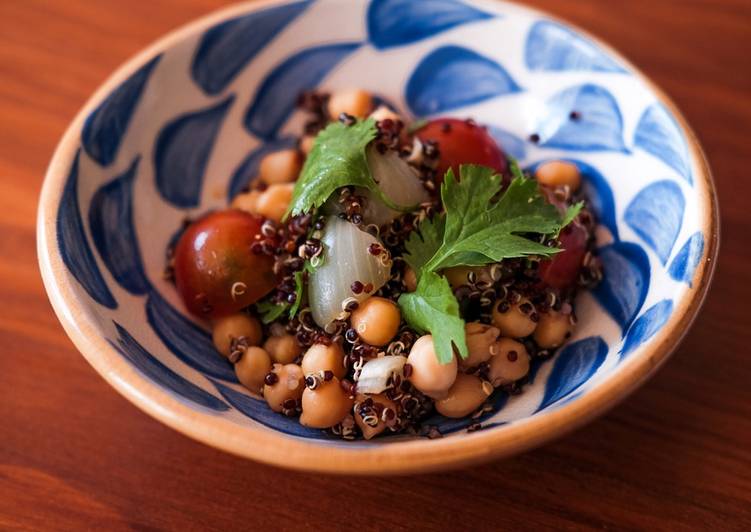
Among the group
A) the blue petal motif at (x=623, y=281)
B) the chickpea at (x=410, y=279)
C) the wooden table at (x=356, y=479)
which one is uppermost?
the chickpea at (x=410, y=279)

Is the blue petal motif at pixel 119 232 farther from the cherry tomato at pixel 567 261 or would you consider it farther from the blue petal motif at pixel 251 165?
the cherry tomato at pixel 567 261

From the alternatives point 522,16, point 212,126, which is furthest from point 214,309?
point 522,16

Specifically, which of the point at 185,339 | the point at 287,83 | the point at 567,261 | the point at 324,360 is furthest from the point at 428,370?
the point at 287,83

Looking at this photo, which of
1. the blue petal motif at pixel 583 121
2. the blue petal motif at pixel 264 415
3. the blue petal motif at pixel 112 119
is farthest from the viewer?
the blue petal motif at pixel 583 121

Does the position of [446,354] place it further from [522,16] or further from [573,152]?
[522,16]

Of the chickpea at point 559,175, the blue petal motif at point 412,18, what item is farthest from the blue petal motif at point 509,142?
the blue petal motif at point 412,18

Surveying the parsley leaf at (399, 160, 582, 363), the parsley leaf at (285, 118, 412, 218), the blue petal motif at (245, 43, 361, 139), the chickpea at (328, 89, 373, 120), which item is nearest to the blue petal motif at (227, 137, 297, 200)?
the blue petal motif at (245, 43, 361, 139)
